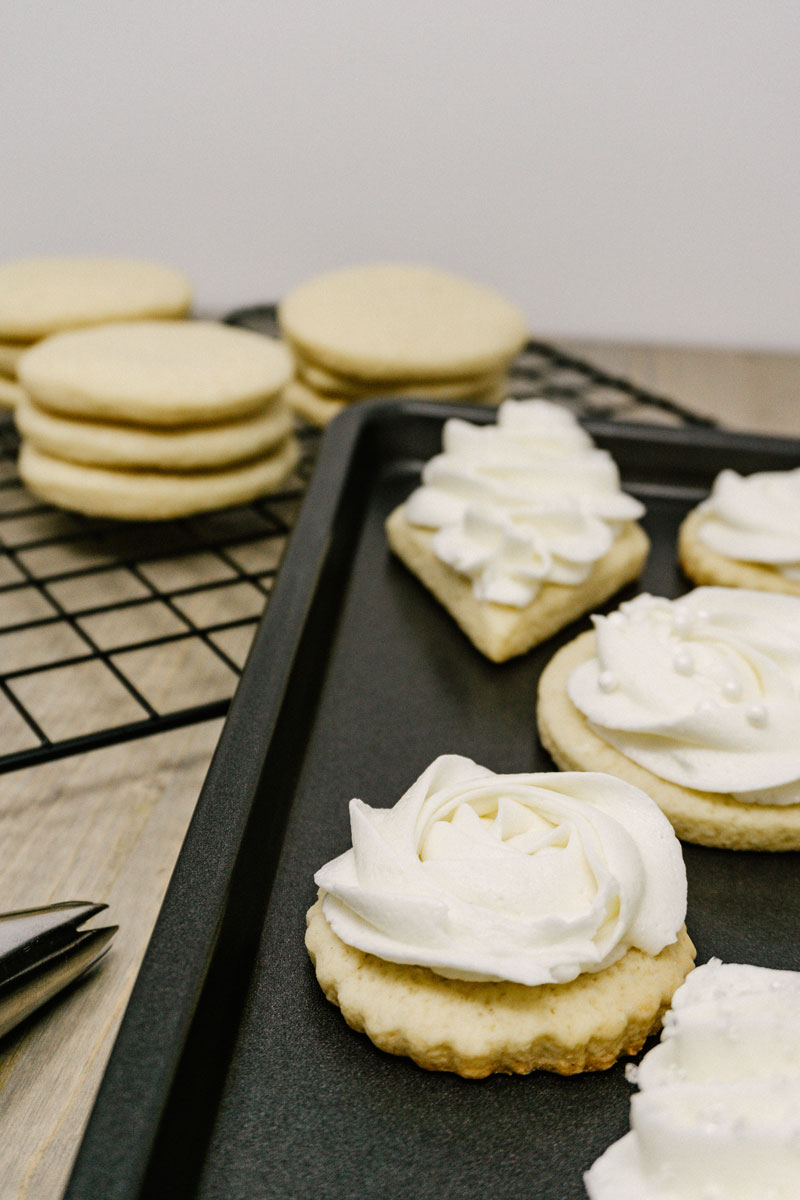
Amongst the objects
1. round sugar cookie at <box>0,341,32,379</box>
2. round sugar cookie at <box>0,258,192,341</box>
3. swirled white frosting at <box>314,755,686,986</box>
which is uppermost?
round sugar cookie at <box>0,258,192,341</box>

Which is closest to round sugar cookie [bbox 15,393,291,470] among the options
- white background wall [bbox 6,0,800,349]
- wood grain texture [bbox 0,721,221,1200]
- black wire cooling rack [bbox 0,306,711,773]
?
black wire cooling rack [bbox 0,306,711,773]

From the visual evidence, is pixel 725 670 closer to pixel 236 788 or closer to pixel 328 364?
pixel 236 788

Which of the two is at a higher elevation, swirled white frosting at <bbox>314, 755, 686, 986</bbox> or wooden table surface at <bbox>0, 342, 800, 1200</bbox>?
swirled white frosting at <bbox>314, 755, 686, 986</bbox>

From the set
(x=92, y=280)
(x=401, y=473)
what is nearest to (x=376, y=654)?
(x=401, y=473)

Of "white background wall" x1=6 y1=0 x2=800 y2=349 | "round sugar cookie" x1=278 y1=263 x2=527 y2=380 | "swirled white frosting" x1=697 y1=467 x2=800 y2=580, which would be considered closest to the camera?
"swirled white frosting" x1=697 y1=467 x2=800 y2=580

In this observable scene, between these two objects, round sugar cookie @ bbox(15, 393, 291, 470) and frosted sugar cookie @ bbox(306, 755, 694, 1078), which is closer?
frosted sugar cookie @ bbox(306, 755, 694, 1078)

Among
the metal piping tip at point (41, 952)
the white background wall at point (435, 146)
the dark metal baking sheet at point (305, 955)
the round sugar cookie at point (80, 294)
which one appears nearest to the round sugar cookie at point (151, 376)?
the round sugar cookie at point (80, 294)

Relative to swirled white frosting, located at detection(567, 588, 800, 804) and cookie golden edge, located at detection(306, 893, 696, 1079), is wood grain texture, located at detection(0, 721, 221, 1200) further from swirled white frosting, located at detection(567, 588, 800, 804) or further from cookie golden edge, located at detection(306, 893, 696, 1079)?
swirled white frosting, located at detection(567, 588, 800, 804)

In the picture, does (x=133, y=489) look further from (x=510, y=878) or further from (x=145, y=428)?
(x=510, y=878)
